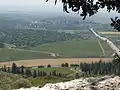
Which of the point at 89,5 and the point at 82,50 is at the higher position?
the point at 89,5

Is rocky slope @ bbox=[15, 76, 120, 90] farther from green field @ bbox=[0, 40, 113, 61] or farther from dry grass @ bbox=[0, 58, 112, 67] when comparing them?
green field @ bbox=[0, 40, 113, 61]

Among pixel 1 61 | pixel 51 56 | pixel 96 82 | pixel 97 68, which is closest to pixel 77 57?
pixel 51 56

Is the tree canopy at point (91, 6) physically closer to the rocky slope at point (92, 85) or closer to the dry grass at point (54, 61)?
the rocky slope at point (92, 85)

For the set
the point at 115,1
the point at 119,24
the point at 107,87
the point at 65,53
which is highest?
the point at 115,1

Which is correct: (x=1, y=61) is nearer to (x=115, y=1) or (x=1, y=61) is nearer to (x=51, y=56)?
(x=51, y=56)

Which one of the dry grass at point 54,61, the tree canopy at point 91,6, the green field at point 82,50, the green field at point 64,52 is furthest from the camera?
the green field at point 82,50

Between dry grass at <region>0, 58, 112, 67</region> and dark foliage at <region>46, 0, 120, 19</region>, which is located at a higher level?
dark foliage at <region>46, 0, 120, 19</region>

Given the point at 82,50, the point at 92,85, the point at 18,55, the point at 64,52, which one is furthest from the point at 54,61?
the point at 92,85

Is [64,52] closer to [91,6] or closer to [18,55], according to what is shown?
[18,55]

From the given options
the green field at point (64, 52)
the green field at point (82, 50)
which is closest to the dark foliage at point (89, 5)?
the green field at point (64, 52)

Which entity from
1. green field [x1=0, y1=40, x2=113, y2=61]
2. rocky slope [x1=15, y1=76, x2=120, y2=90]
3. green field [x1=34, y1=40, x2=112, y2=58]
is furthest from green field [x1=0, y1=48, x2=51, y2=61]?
rocky slope [x1=15, y1=76, x2=120, y2=90]

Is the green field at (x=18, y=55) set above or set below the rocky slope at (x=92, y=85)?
below
